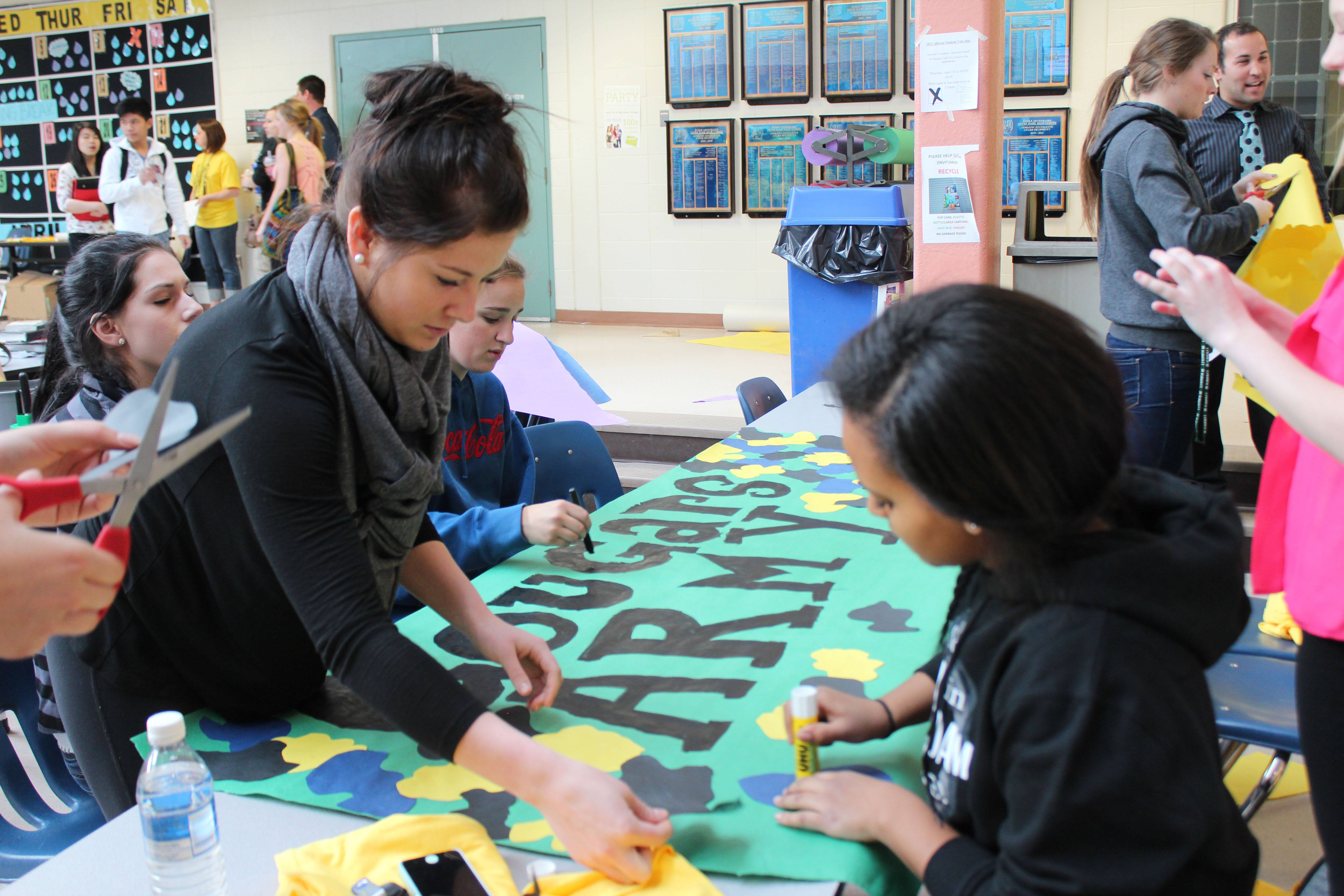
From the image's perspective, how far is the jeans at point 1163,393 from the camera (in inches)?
103

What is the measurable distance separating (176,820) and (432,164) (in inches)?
26.1

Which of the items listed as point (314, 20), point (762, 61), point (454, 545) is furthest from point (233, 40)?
point (454, 545)

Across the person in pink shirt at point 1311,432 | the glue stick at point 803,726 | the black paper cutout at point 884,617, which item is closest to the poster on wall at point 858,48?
the person in pink shirt at point 1311,432

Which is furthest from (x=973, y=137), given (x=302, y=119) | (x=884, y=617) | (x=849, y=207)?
(x=302, y=119)

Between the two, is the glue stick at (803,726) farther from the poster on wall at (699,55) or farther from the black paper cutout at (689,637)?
the poster on wall at (699,55)

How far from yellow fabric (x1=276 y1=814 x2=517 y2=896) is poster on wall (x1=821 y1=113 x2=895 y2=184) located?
6.44 meters

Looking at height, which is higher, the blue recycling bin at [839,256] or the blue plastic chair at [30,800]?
the blue recycling bin at [839,256]

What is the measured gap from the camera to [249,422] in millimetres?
993

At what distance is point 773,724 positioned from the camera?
1.21 m

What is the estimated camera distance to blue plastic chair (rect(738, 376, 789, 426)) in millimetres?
3141

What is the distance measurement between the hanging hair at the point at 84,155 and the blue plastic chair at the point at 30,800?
8.11 m

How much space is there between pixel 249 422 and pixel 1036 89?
21.6 feet

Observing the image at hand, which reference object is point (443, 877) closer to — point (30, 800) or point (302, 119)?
point (30, 800)

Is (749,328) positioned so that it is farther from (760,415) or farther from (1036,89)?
(760,415)
